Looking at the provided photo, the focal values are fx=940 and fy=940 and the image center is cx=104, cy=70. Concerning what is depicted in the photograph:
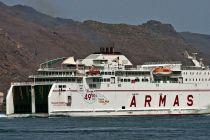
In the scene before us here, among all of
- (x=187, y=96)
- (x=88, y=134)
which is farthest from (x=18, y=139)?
(x=187, y=96)

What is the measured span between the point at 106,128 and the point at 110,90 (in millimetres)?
24889

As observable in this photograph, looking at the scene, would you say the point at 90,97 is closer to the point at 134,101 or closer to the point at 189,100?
the point at 134,101

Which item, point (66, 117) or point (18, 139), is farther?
point (66, 117)

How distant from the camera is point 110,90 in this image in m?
126

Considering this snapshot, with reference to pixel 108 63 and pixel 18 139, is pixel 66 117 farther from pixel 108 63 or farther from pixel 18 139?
pixel 18 139

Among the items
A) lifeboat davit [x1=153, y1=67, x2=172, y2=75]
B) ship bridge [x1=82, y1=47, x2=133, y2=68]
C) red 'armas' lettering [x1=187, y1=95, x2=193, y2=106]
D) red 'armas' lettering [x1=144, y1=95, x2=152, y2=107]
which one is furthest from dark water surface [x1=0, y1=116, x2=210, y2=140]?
ship bridge [x1=82, y1=47, x2=133, y2=68]

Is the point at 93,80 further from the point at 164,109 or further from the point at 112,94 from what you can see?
the point at 164,109

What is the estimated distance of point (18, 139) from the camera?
89.1 metres

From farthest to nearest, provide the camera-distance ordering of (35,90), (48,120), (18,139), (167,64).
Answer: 1. (167,64)
2. (35,90)
3. (48,120)
4. (18,139)

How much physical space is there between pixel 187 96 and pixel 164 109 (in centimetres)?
415

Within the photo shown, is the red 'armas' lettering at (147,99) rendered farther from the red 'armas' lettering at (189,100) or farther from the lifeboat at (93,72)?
the lifeboat at (93,72)

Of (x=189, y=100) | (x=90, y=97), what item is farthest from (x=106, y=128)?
(x=189, y=100)

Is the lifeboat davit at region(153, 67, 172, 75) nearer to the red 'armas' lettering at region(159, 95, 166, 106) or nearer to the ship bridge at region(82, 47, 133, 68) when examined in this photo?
the red 'armas' lettering at region(159, 95, 166, 106)

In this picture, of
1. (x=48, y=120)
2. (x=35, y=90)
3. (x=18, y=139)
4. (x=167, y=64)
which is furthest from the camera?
(x=167, y=64)
